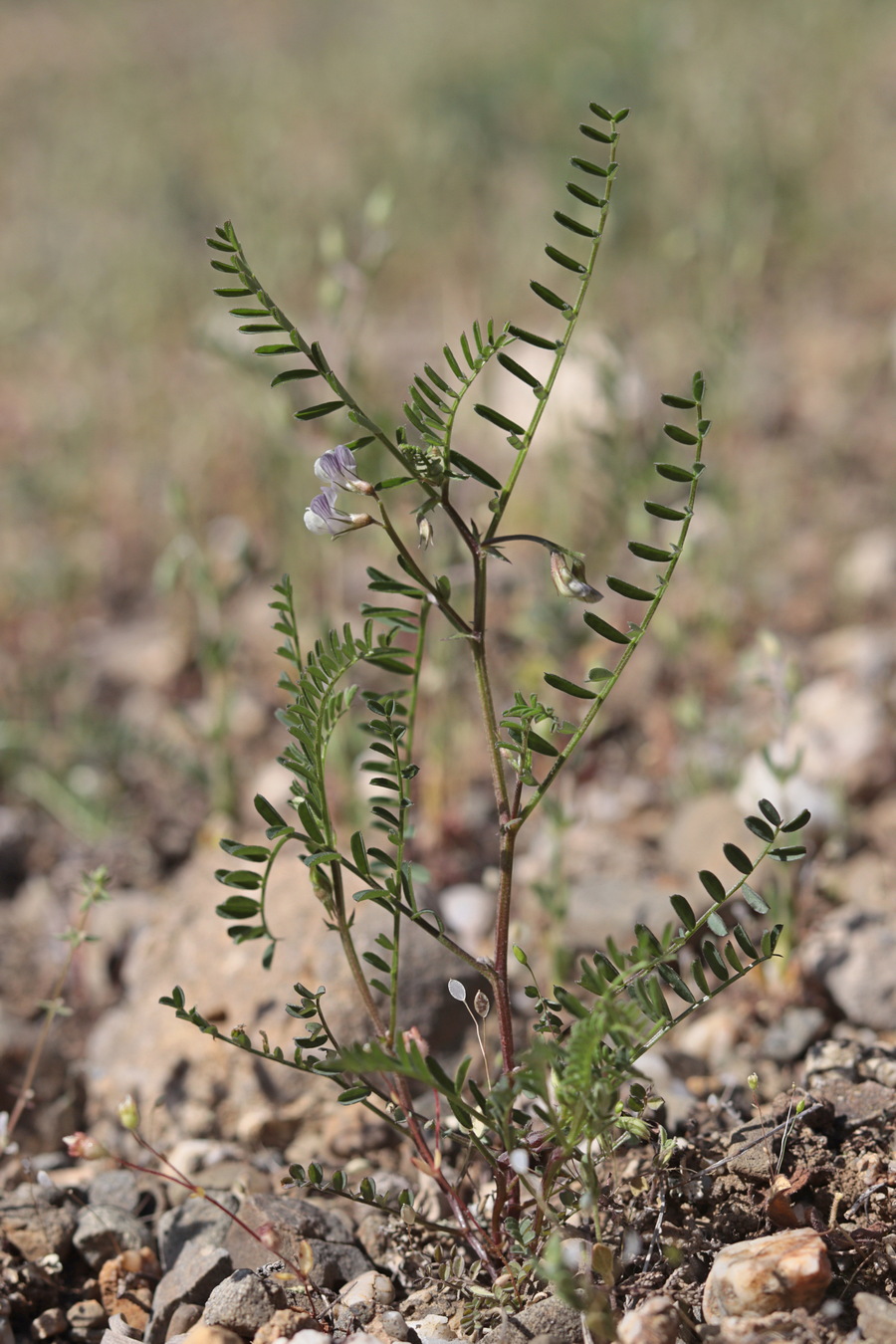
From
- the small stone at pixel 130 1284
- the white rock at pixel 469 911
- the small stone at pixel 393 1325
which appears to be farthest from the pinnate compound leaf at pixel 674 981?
the white rock at pixel 469 911

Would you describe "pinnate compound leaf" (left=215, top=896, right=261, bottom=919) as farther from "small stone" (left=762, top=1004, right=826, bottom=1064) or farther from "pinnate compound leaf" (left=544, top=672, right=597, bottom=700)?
"small stone" (left=762, top=1004, right=826, bottom=1064)

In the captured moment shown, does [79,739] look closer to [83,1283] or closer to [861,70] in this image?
[83,1283]

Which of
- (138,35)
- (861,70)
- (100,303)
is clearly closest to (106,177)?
(100,303)

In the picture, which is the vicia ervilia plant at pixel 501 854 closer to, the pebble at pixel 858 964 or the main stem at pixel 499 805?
the main stem at pixel 499 805

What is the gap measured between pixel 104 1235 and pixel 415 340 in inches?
175

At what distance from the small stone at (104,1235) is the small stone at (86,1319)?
7 centimetres

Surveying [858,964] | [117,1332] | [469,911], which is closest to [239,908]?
[117,1332]

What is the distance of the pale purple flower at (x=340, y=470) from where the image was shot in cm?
125

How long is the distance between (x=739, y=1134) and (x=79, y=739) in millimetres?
2009

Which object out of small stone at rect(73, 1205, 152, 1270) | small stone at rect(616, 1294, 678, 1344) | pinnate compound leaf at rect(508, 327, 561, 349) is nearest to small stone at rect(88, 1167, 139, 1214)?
small stone at rect(73, 1205, 152, 1270)

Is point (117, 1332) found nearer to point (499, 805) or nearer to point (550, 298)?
point (499, 805)

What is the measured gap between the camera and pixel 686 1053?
6.75 ft

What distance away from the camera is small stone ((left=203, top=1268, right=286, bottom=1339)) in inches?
57.4

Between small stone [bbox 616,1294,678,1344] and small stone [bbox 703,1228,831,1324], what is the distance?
0.07 meters
